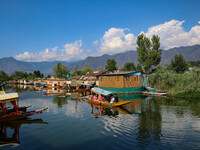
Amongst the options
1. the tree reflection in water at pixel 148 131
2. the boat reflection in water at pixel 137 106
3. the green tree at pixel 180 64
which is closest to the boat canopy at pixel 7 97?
the tree reflection in water at pixel 148 131

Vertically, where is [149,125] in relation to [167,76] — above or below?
below

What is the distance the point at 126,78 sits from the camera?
38.6 m

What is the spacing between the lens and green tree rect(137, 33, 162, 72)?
56.1m

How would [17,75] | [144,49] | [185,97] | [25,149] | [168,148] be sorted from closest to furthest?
[168,148]
[25,149]
[185,97]
[144,49]
[17,75]

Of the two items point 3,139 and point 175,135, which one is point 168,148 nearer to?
point 175,135

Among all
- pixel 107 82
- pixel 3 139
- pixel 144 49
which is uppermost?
pixel 144 49

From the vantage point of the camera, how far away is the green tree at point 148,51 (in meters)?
56.1

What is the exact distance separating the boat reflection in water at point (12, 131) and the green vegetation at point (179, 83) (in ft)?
89.2

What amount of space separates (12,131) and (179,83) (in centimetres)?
3174

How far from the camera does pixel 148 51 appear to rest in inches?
2276

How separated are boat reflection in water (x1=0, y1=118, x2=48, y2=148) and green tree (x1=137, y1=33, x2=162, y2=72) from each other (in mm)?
48266

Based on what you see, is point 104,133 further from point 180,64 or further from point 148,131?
point 180,64

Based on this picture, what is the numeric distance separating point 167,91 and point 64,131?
2932 cm

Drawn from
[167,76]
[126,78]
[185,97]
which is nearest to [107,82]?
[126,78]
